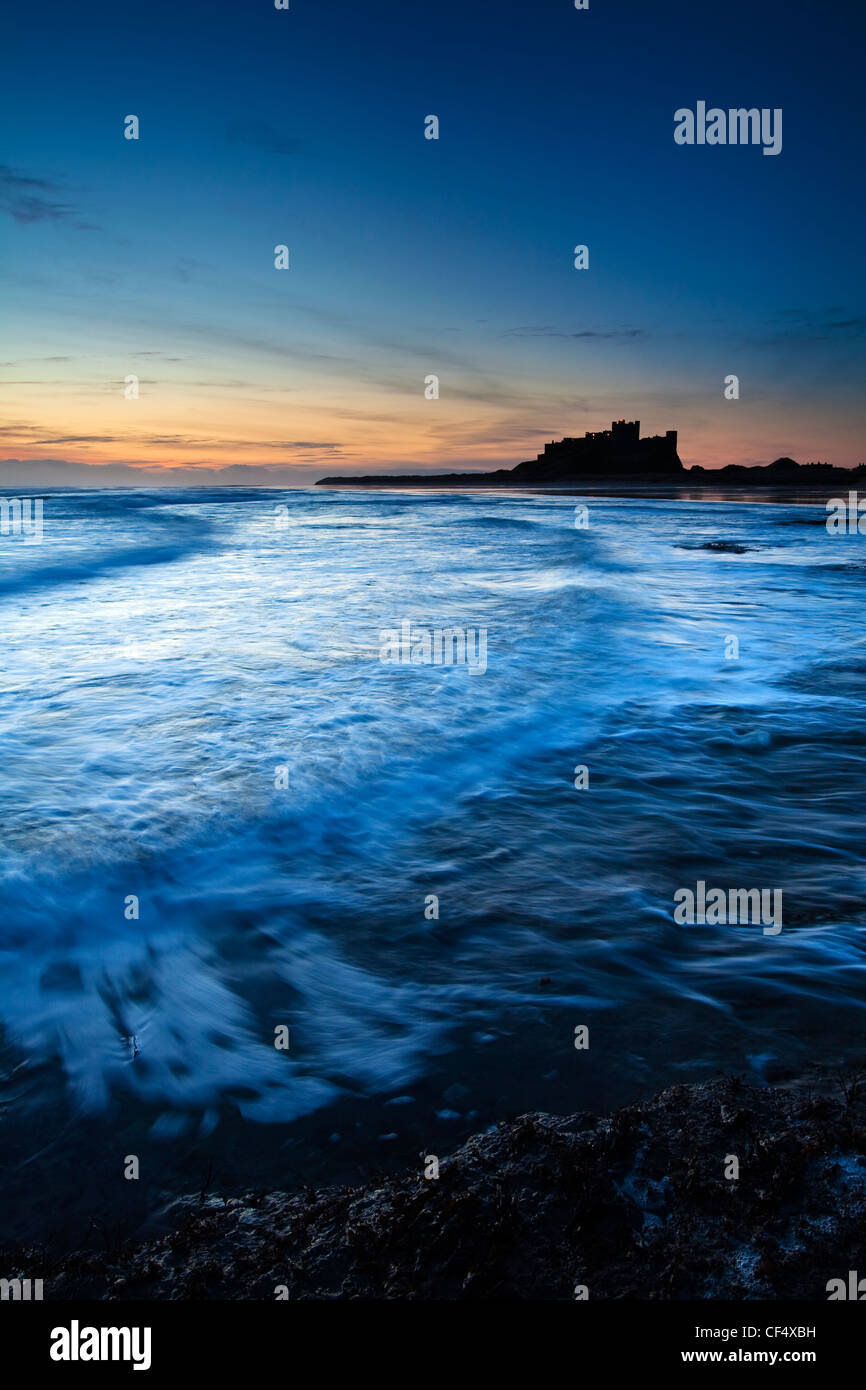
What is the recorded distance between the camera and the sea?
1974mm

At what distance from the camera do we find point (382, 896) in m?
3.15

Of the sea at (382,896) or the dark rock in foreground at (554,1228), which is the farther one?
the sea at (382,896)

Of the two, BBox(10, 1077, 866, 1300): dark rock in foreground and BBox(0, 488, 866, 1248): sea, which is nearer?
BBox(10, 1077, 866, 1300): dark rock in foreground

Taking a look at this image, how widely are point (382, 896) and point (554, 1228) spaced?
5.60 ft

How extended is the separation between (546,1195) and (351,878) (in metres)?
1.87

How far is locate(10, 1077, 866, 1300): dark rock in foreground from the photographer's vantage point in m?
1.45

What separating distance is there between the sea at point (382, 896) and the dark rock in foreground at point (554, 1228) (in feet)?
0.35

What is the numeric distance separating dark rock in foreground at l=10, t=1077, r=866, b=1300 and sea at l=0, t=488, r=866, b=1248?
11 centimetres

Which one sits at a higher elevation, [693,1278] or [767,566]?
[767,566]

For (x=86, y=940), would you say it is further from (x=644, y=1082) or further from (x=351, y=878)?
(x=644, y=1082)

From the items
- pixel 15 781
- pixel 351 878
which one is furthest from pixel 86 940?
pixel 15 781

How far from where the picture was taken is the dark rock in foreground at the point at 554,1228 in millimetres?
1453

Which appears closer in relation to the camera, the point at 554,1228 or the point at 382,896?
the point at 554,1228

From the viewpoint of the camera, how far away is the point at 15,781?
13.9 ft
